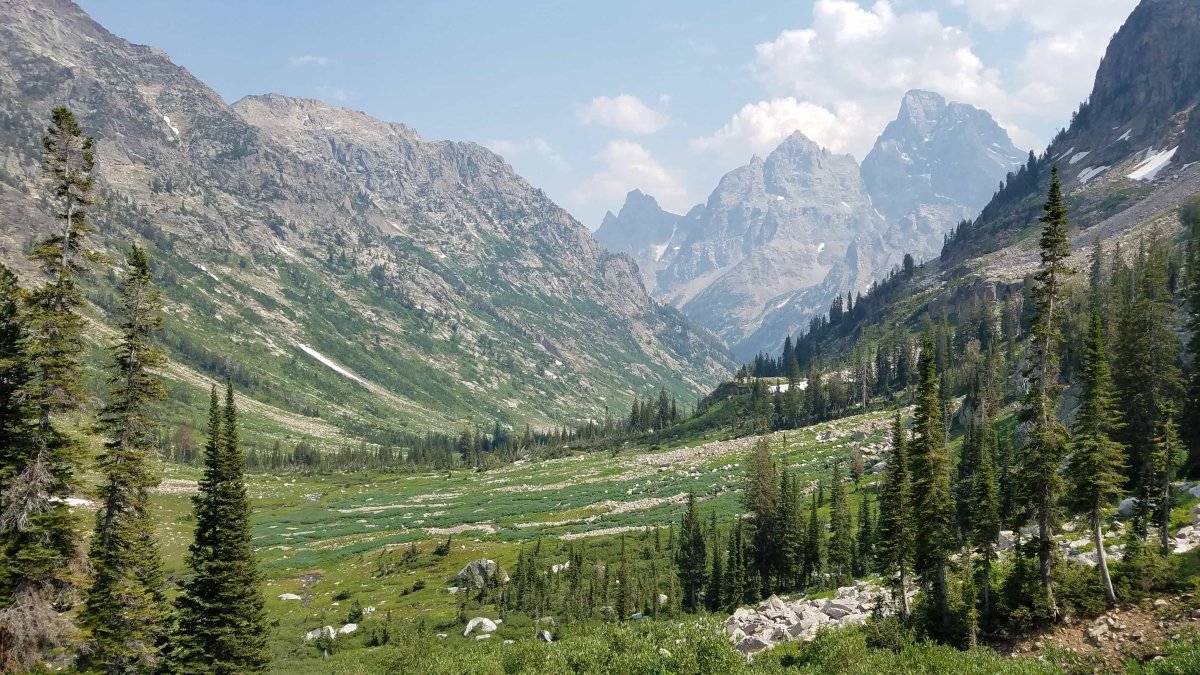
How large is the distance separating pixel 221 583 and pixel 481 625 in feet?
91.2

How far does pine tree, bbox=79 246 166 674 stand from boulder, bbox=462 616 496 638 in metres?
30.0

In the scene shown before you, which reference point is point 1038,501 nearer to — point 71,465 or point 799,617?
point 799,617

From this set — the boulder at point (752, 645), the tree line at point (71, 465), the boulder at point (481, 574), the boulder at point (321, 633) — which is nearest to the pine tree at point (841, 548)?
the boulder at point (752, 645)

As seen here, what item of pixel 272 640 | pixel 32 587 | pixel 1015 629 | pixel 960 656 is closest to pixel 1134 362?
pixel 1015 629

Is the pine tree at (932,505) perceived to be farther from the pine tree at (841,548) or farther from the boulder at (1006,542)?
the pine tree at (841,548)

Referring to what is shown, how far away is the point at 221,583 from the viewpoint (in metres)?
38.2

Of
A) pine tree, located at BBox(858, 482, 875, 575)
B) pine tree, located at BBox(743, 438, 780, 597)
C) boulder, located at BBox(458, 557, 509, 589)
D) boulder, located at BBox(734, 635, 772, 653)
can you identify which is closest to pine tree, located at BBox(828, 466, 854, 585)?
pine tree, located at BBox(858, 482, 875, 575)

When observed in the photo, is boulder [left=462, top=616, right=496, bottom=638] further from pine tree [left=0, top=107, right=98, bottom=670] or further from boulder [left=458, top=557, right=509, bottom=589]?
pine tree [left=0, top=107, right=98, bottom=670]

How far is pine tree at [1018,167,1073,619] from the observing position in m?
34.4

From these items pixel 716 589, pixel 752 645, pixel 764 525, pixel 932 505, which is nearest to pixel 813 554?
pixel 764 525

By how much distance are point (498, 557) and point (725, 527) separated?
32998 mm

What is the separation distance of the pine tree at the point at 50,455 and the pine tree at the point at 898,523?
43423 mm

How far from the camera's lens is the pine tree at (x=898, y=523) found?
1650 inches

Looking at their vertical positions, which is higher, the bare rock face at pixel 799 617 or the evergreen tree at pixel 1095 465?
the evergreen tree at pixel 1095 465
